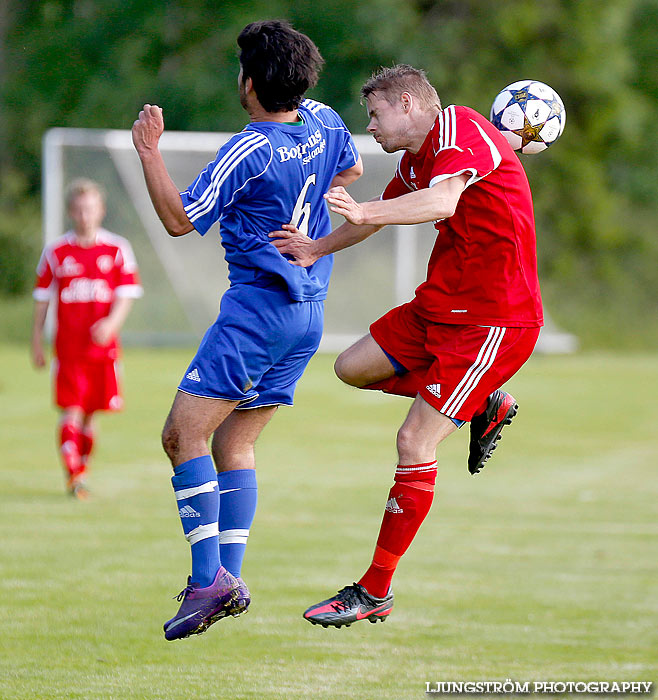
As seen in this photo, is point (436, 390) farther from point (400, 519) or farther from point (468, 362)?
point (400, 519)

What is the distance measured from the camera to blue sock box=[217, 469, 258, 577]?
512 centimetres

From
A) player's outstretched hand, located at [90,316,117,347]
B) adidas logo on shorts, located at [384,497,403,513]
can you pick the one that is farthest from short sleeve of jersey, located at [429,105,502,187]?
player's outstretched hand, located at [90,316,117,347]

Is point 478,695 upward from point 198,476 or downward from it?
downward

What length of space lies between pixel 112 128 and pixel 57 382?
18.7 meters

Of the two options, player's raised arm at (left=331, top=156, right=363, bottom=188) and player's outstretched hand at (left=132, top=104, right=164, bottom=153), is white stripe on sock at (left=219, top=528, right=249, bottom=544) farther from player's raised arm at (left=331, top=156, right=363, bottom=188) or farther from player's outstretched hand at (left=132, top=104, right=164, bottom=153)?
player's outstretched hand at (left=132, top=104, right=164, bottom=153)

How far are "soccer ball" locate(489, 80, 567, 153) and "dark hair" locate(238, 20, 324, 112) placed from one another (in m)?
0.89

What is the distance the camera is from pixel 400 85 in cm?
471

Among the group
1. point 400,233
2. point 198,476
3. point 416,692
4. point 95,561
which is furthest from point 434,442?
point 400,233

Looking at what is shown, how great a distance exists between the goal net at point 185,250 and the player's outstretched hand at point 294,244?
1361 centimetres

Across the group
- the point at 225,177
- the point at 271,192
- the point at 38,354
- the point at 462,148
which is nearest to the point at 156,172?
the point at 225,177

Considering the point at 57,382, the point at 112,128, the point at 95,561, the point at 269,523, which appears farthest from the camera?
the point at 112,128

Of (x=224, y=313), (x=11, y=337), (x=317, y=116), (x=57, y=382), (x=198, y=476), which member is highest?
(x=317, y=116)

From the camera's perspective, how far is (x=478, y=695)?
5.61m

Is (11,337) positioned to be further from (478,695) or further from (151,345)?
(478,695)
